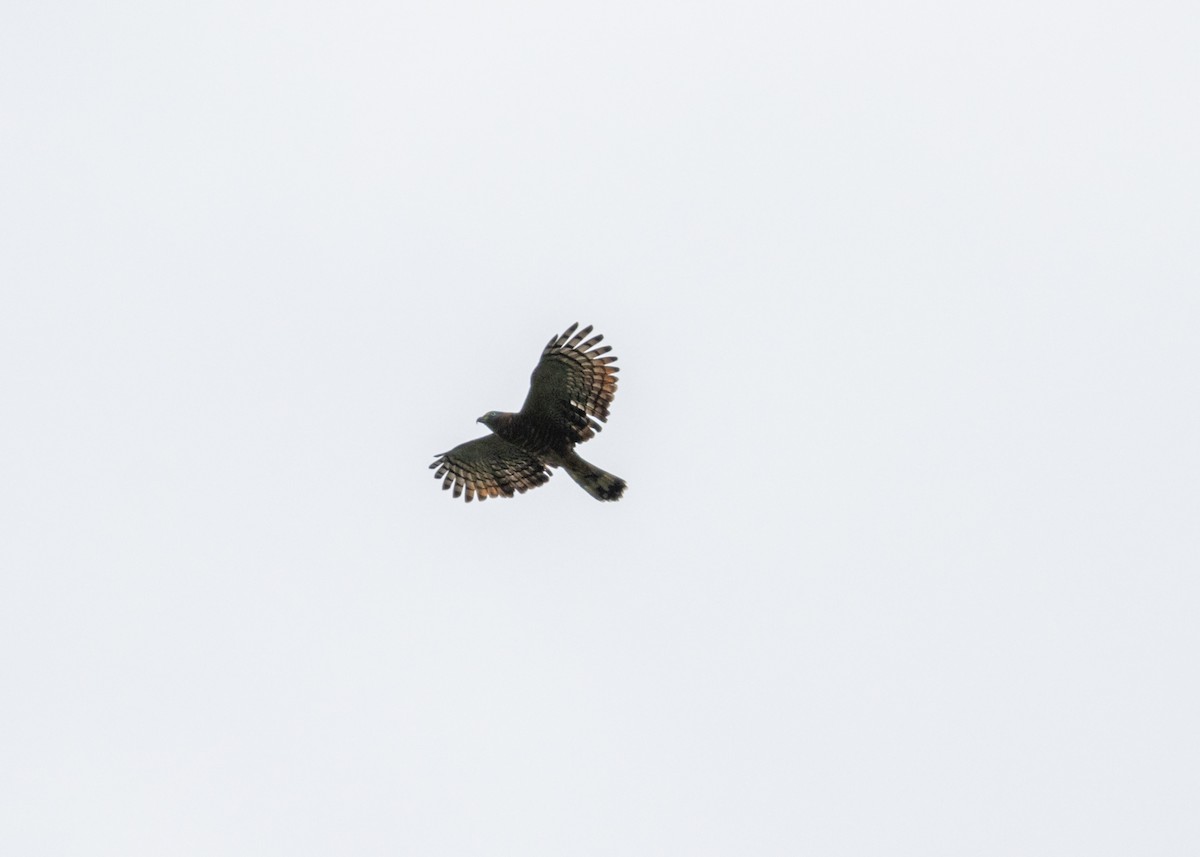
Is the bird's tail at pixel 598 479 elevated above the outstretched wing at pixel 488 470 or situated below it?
below

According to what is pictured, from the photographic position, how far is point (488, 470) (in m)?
25.0

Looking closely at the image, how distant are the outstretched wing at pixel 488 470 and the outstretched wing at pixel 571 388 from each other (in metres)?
0.88

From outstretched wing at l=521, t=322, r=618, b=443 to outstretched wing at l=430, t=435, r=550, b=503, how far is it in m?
0.88

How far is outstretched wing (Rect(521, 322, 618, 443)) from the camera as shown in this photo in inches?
922

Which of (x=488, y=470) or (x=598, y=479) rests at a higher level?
(x=488, y=470)

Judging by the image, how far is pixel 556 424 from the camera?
2388cm

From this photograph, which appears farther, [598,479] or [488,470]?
[488,470]

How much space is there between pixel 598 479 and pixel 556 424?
90cm

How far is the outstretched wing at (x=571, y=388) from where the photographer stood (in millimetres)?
23422

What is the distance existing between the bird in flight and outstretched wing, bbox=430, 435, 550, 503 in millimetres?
13

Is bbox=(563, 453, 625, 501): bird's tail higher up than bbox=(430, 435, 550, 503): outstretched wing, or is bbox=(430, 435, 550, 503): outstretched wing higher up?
bbox=(430, 435, 550, 503): outstretched wing

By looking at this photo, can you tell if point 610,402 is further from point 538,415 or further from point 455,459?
point 455,459

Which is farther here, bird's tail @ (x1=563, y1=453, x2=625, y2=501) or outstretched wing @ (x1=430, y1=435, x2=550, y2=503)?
outstretched wing @ (x1=430, y1=435, x2=550, y2=503)

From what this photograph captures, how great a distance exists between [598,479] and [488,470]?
1762 millimetres
